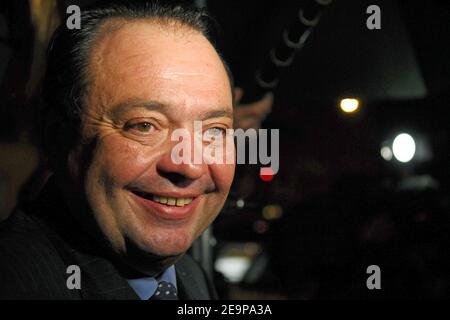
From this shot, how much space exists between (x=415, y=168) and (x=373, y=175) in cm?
41

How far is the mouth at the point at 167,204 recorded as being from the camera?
1151 mm

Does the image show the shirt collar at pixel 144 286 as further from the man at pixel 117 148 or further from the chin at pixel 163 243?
the chin at pixel 163 243

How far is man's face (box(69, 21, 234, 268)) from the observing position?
112 centimetres

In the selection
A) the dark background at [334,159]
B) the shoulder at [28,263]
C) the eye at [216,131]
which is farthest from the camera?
the dark background at [334,159]

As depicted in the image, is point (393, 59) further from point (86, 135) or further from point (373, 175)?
point (86, 135)

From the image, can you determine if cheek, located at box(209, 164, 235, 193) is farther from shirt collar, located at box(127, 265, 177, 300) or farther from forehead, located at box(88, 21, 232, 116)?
shirt collar, located at box(127, 265, 177, 300)

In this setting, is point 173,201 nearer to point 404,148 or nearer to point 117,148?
point 117,148

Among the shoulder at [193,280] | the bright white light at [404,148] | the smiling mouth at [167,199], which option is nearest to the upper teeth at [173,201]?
the smiling mouth at [167,199]

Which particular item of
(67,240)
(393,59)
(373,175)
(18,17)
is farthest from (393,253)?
(18,17)

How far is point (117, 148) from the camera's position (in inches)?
44.7

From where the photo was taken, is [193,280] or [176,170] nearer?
[176,170]

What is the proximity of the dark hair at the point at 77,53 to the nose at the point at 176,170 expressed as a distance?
21cm

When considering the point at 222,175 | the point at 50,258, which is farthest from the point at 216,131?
the point at 50,258

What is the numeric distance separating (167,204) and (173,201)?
0.06 feet
